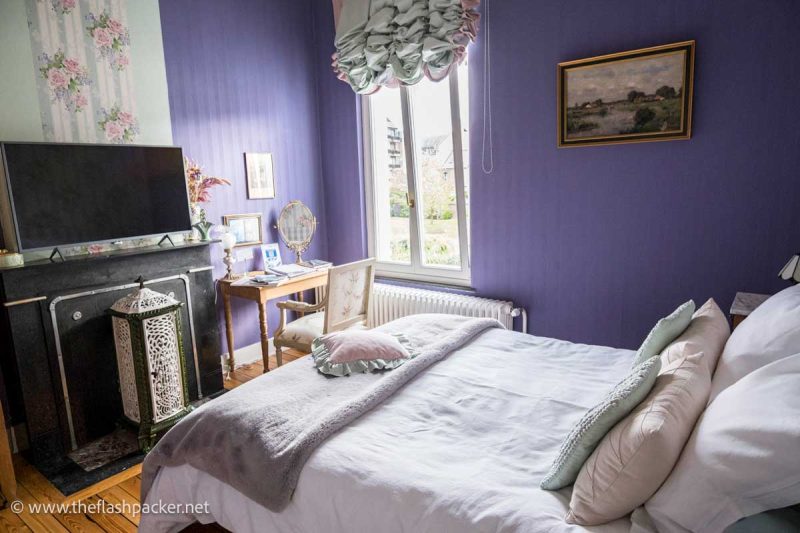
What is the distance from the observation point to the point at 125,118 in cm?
296

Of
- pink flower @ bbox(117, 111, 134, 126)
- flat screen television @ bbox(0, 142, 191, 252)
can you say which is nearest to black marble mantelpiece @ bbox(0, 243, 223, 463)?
flat screen television @ bbox(0, 142, 191, 252)

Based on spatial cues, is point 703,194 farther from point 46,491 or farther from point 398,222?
point 46,491

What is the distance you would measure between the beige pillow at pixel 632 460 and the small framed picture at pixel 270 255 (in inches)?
116

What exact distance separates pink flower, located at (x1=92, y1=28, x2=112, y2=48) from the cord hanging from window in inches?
89.0

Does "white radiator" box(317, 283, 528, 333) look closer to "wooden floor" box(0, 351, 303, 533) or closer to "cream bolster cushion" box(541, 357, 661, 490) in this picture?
"wooden floor" box(0, 351, 303, 533)

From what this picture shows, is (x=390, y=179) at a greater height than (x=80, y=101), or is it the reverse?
(x=80, y=101)

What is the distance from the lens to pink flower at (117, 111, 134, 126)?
2.93 meters

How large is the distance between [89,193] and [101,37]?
0.92 meters

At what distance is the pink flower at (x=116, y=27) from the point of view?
2.86m

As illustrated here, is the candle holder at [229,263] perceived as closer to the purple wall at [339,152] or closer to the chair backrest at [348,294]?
the chair backrest at [348,294]

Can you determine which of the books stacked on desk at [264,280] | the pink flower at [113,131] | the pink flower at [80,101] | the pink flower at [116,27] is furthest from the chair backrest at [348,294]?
the pink flower at [116,27]

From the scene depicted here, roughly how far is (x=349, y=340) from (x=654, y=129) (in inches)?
80.5

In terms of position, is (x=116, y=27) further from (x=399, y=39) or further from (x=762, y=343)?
(x=762, y=343)

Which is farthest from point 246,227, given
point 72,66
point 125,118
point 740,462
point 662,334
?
point 740,462
